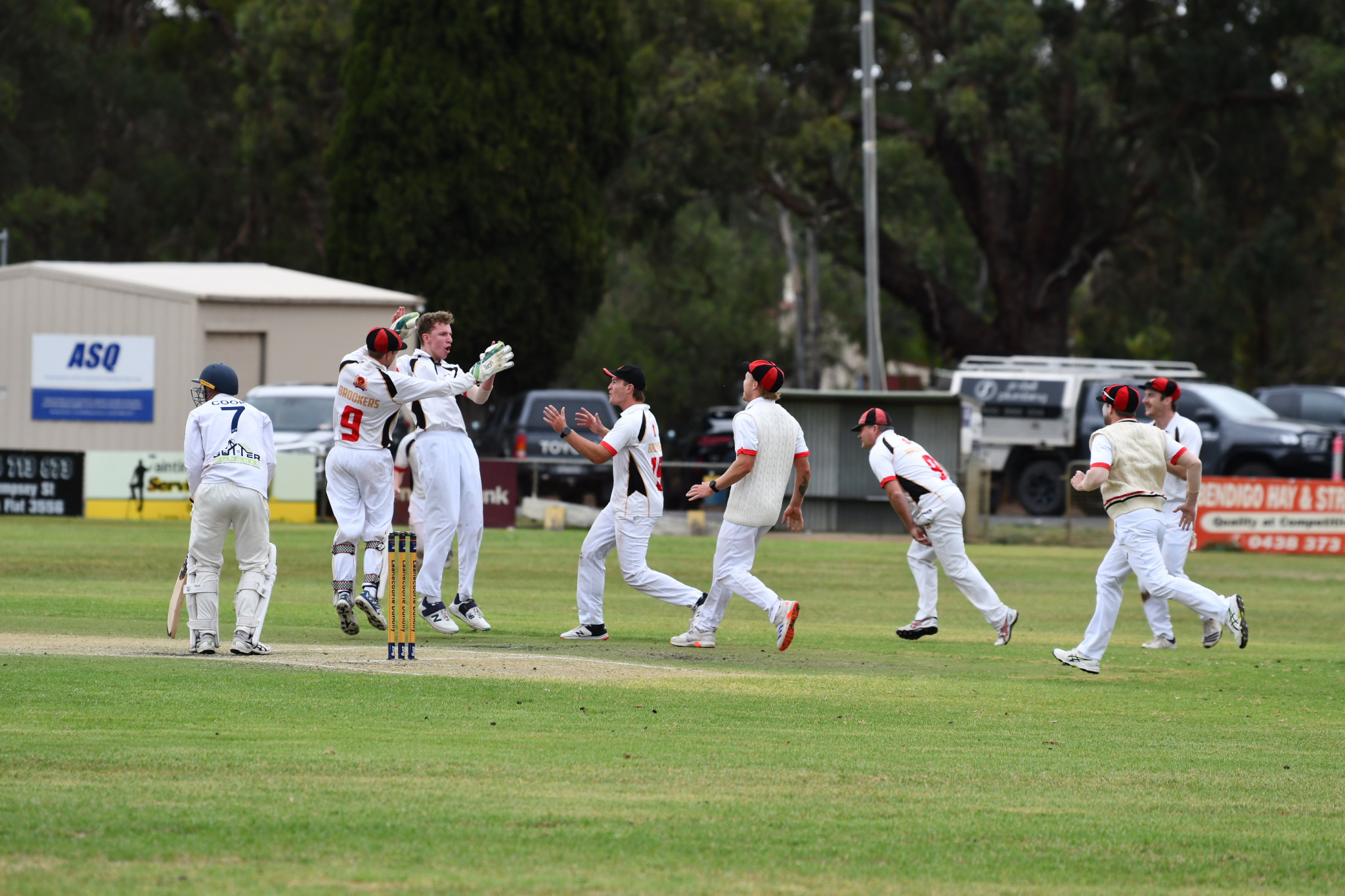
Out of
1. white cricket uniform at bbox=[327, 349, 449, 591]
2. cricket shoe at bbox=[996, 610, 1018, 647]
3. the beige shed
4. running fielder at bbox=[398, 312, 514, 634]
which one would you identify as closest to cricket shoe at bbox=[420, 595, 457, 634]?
running fielder at bbox=[398, 312, 514, 634]

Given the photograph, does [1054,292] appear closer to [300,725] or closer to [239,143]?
[239,143]

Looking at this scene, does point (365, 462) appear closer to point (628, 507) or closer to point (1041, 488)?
point (628, 507)

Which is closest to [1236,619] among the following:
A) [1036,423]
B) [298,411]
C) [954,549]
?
[954,549]

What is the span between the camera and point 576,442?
11992 millimetres

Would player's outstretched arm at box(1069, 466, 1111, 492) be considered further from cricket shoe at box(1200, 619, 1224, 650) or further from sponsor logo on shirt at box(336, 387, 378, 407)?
sponsor logo on shirt at box(336, 387, 378, 407)

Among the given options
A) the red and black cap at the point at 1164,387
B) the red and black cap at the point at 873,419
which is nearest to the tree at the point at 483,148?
the red and black cap at the point at 873,419

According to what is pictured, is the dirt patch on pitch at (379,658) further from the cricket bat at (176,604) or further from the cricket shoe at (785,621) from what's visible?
the cricket shoe at (785,621)

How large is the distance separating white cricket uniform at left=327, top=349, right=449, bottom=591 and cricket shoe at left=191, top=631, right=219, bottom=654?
128 cm

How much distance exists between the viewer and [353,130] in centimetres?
3875

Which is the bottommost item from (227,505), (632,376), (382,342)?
(227,505)

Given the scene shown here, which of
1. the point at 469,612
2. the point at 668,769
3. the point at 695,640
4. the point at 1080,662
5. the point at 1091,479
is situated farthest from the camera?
the point at 469,612

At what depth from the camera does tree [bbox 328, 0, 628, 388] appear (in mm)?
38000

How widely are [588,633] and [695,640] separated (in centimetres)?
80

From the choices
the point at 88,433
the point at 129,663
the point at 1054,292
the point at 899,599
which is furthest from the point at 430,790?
the point at 1054,292
